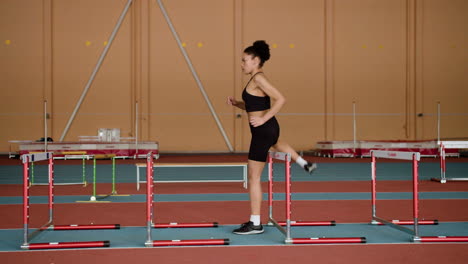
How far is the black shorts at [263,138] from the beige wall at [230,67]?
58.4 ft

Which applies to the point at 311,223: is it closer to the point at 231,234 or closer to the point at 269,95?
the point at 231,234

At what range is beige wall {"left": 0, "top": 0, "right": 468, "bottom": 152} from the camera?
22.1 metres

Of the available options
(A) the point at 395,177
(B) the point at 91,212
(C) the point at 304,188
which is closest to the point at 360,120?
(A) the point at 395,177

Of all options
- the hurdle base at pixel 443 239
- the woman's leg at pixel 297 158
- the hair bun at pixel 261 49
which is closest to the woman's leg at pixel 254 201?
the woman's leg at pixel 297 158

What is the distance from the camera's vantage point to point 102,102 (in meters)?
22.2

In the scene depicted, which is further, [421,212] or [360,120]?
[360,120]

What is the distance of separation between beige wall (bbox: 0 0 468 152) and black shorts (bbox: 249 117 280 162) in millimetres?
17796

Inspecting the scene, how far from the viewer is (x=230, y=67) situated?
74.9ft

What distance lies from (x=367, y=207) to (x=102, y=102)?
1737 centimetres

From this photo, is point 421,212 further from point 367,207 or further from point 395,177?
point 395,177

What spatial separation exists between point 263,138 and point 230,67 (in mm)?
18279

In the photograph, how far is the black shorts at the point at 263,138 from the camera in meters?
4.81

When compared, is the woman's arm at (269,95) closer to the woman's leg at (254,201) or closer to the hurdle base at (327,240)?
the woman's leg at (254,201)

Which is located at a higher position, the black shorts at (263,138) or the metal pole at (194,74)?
the metal pole at (194,74)
